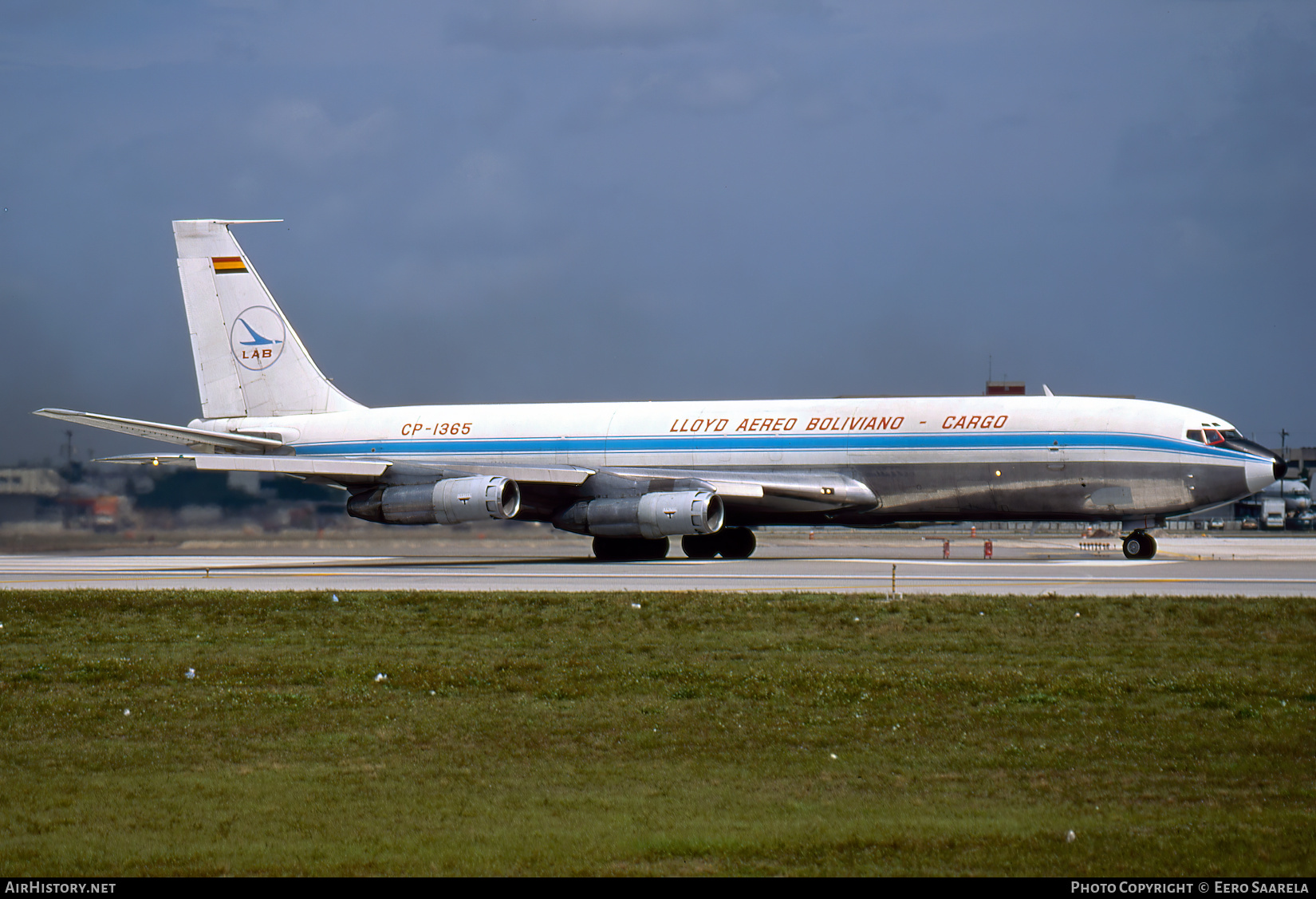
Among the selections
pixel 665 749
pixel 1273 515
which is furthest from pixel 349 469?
pixel 1273 515

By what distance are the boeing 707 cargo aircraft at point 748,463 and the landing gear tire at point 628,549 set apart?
0.15ft

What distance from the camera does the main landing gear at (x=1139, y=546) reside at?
35.1 m

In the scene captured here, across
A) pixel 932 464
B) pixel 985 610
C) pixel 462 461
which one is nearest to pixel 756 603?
pixel 985 610

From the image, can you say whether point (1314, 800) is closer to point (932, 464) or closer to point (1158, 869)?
point (1158, 869)

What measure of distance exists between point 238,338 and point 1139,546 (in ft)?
90.8

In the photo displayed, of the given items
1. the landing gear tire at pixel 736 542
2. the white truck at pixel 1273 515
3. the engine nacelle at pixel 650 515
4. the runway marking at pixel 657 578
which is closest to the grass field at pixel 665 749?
the runway marking at pixel 657 578

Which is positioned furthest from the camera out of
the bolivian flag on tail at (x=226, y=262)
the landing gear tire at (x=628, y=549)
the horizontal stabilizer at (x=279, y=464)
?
the bolivian flag on tail at (x=226, y=262)

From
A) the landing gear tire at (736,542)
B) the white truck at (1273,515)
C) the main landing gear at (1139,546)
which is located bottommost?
the white truck at (1273,515)

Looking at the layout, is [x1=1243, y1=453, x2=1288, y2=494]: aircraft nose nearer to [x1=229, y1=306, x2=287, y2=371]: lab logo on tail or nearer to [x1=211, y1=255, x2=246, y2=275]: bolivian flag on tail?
[x1=229, y1=306, x2=287, y2=371]: lab logo on tail

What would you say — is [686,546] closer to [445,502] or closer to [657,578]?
[445,502]

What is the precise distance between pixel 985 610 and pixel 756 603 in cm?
336

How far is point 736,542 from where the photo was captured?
38656mm

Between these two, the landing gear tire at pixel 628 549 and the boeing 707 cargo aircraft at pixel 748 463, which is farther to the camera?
the landing gear tire at pixel 628 549

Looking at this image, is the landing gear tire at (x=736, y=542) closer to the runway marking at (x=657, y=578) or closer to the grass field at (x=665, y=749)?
the runway marking at (x=657, y=578)
